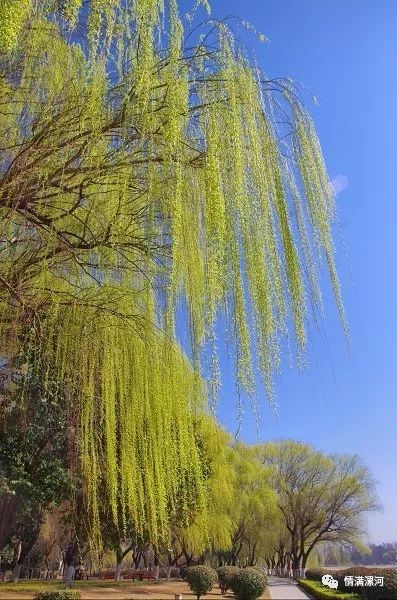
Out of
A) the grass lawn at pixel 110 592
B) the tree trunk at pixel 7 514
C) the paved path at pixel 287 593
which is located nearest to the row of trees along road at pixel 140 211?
the tree trunk at pixel 7 514

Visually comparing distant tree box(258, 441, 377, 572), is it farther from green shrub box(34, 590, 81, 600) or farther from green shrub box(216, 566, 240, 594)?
green shrub box(34, 590, 81, 600)

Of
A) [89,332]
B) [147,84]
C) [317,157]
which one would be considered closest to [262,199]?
[317,157]

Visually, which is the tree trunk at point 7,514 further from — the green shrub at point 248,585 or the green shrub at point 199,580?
the green shrub at point 248,585

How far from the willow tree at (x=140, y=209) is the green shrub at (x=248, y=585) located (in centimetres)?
1528

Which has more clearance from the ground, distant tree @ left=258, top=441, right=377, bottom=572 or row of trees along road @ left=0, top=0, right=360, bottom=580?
distant tree @ left=258, top=441, right=377, bottom=572

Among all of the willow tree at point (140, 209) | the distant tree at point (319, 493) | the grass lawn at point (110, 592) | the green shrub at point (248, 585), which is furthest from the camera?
the distant tree at point (319, 493)

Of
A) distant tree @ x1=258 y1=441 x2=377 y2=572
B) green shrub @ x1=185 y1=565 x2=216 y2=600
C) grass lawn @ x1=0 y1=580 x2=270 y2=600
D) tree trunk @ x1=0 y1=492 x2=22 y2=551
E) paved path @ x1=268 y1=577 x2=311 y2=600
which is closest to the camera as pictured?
tree trunk @ x1=0 y1=492 x2=22 y2=551

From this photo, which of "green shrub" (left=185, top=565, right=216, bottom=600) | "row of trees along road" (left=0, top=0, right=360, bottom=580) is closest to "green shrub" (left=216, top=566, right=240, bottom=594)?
"green shrub" (left=185, top=565, right=216, bottom=600)

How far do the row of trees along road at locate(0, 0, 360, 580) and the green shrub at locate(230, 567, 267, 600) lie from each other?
15.0 m

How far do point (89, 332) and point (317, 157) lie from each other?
1749 mm

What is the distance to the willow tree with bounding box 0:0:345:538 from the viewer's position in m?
2.51

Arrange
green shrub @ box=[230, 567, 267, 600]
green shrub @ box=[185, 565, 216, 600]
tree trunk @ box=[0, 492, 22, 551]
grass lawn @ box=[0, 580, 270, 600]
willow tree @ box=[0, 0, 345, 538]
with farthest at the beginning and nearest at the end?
green shrub @ box=[185, 565, 216, 600], green shrub @ box=[230, 567, 267, 600], grass lawn @ box=[0, 580, 270, 600], tree trunk @ box=[0, 492, 22, 551], willow tree @ box=[0, 0, 345, 538]

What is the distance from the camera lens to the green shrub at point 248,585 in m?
17.0

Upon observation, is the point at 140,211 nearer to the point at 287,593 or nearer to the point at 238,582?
the point at 238,582
